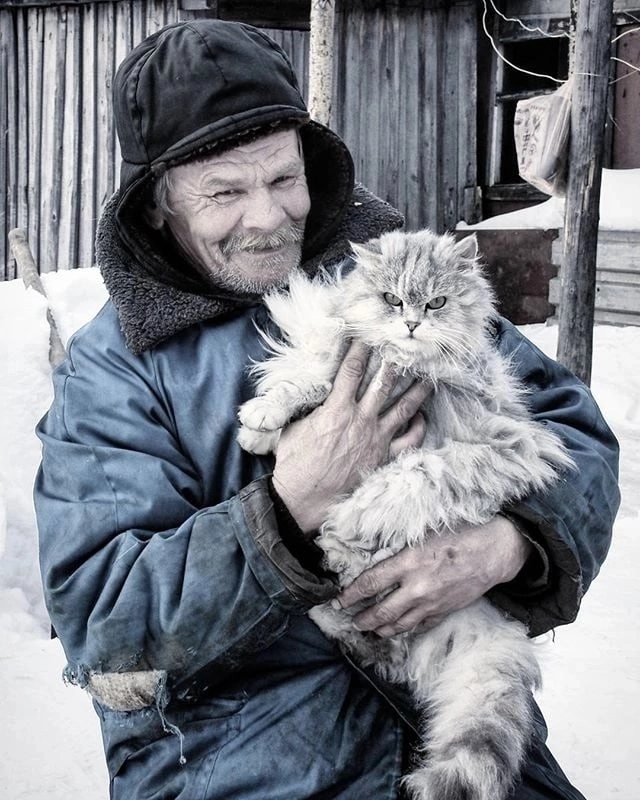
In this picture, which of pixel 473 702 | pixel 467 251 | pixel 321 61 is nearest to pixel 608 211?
pixel 321 61

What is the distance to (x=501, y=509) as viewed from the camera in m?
2.04

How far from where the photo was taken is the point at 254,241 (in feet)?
7.38

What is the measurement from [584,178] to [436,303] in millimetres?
4119

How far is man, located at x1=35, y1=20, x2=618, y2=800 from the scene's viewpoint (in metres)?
1.77

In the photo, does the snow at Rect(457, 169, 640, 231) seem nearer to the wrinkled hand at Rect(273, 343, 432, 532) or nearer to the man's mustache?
the man's mustache

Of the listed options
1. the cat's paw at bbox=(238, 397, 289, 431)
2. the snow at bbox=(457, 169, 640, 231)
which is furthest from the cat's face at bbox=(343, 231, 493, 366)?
the snow at bbox=(457, 169, 640, 231)

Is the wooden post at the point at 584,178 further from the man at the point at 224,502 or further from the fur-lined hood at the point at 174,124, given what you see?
the fur-lined hood at the point at 174,124

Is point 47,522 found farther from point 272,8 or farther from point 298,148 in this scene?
point 272,8

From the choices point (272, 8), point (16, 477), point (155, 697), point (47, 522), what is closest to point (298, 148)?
point (47, 522)

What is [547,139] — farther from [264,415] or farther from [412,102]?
[264,415]

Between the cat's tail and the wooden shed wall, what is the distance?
7.66m

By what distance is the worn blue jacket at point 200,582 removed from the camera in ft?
5.74

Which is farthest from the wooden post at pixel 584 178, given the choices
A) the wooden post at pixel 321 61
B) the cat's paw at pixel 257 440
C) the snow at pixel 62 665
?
the cat's paw at pixel 257 440

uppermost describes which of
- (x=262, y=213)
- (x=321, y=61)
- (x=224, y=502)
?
(x=321, y=61)
